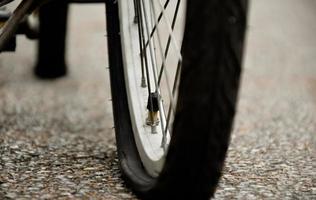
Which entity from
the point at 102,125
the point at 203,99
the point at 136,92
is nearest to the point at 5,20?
the point at 136,92

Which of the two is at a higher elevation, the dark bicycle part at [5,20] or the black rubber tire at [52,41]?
the dark bicycle part at [5,20]

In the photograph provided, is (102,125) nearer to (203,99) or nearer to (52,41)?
(52,41)

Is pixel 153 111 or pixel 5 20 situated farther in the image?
pixel 5 20

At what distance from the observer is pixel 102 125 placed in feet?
7.66

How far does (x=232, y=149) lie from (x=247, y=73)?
1.35m

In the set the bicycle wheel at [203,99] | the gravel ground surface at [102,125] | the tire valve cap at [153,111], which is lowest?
the gravel ground surface at [102,125]

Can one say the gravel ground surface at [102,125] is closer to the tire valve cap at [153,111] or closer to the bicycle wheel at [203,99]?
the tire valve cap at [153,111]

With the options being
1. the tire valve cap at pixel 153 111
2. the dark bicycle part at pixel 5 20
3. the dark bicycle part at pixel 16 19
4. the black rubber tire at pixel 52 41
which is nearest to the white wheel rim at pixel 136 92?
the tire valve cap at pixel 153 111

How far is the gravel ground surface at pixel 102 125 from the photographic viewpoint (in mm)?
1562

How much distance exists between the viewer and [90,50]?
12.2 feet

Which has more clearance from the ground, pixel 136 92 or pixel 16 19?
pixel 16 19

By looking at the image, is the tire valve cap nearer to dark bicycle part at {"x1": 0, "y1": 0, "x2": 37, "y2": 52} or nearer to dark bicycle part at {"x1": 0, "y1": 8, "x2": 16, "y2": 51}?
dark bicycle part at {"x1": 0, "y1": 0, "x2": 37, "y2": 52}

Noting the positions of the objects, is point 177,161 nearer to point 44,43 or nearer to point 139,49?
point 139,49

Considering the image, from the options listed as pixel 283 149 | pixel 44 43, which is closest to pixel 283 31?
pixel 44 43
